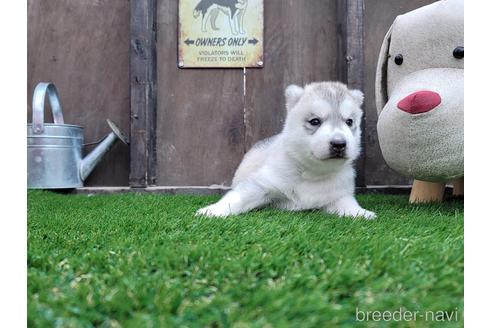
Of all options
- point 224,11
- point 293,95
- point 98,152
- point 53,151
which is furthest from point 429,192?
point 53,151

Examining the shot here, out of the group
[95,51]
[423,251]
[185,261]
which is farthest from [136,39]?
[423,251]

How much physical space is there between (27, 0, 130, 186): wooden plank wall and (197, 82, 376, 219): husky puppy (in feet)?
4.63

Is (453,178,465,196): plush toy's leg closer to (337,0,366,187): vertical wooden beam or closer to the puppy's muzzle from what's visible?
(337,0,366,187): vertical wooden beam

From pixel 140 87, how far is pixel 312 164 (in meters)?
1.47

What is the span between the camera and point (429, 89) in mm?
1711

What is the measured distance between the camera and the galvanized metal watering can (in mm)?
2627

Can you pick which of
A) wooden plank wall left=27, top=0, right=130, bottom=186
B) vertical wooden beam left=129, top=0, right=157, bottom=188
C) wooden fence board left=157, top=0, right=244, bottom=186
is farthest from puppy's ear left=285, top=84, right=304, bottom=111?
wooden plank wall left=27, top=0, right=130, bottom=186

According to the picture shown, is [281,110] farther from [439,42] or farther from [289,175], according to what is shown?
[439,42]

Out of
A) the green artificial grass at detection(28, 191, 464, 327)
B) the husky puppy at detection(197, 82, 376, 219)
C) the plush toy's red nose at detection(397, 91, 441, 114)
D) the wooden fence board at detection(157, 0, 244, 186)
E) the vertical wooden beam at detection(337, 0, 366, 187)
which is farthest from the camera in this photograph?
the wooden fence board at detection(157, 0, 244, 186)

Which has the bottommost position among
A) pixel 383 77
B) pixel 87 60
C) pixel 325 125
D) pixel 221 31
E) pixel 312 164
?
pixel 312 164

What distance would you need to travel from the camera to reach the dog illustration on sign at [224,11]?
2.96m

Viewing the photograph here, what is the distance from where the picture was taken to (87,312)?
76cm

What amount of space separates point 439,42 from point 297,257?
128 centimetres

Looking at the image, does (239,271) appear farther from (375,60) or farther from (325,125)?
(375,60)
